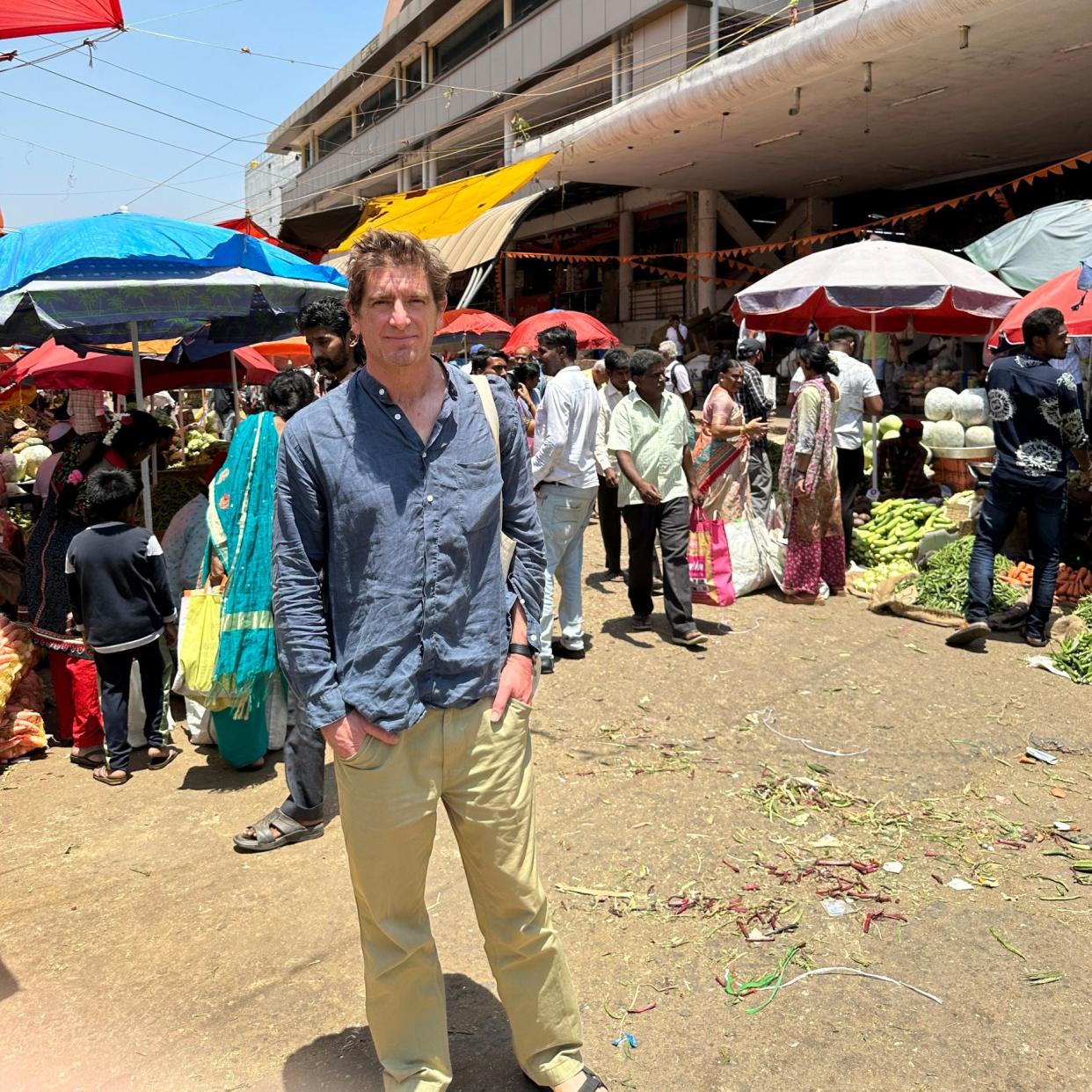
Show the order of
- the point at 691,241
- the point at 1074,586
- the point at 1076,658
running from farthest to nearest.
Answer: the point at 691,241 < the point at 1074,586 < the point at 1076,658

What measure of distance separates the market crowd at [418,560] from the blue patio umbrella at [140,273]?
599mm

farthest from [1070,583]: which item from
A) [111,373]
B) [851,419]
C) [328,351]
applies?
[111,373]

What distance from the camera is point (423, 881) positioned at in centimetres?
216

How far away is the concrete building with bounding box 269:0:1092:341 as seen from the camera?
11.8 meters

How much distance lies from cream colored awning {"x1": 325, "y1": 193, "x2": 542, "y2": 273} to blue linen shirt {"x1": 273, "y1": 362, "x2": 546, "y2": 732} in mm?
11502

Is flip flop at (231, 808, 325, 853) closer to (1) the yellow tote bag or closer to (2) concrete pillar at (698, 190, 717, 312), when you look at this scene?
(1) the yellow tote bag

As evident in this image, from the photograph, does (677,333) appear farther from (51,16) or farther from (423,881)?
(423,881)

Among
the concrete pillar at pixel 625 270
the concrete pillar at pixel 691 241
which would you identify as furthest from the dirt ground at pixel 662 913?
the concrete pillar at pixel 625 270

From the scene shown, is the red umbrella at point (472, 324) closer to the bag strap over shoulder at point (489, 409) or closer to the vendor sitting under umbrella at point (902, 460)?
the vendor sitting under umbrella at point (902, 460)

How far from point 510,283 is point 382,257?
2637cm

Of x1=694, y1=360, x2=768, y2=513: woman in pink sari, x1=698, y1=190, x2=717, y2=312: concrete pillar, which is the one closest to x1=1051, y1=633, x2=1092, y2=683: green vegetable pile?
x1=694, y1=360, x2=768, y2=513: woman in pink sari

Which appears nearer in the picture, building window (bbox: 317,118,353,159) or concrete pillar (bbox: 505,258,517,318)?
concrete pillar (bbox: 505,258,517,318)

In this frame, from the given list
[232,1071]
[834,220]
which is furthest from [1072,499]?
[834,220]

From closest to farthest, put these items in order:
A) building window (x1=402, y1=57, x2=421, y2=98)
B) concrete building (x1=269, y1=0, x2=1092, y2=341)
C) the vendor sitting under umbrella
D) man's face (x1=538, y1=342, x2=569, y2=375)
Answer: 1. man's face (x1=538, y1=342, x2=569, y2=375)
2. the vendor sitting under umbrella
3. concrete building (x1=269, y1=0, x2=1092, y2=341)
4. building window (x1=402, y1=57, x2=421, y2=98)
